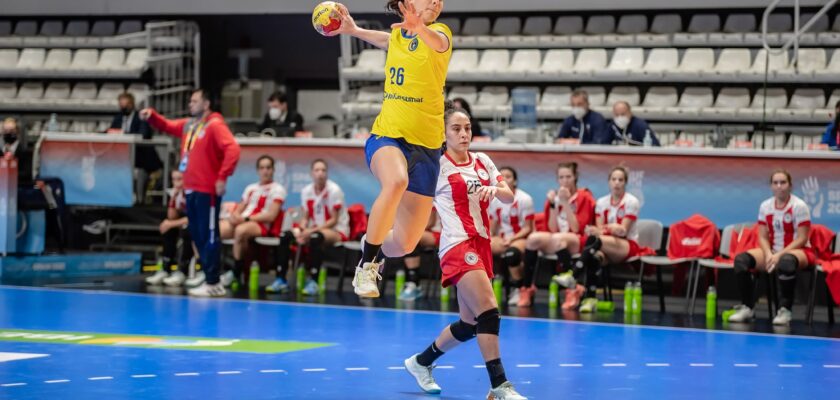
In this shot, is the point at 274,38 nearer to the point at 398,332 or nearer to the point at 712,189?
the point at 712,189

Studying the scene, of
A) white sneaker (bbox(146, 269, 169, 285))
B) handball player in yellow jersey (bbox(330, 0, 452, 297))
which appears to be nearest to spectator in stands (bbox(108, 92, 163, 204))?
white sneaker (bbox(146, 269, 169, 285))

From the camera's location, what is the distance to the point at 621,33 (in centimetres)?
1750

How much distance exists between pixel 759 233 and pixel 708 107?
18.3ft

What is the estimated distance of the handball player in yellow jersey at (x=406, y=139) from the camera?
6.08 m

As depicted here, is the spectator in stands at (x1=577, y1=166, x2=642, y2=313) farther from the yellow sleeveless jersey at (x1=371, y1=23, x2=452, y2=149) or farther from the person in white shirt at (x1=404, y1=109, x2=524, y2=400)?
the yellow sleeveless jersey at (x1=371, y1=23, x2=452, y2=149)

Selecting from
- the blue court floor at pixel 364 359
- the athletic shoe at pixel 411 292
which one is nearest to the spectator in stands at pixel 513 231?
the athletic shoe at pixel 411 292

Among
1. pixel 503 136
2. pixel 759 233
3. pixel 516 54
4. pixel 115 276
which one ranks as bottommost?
pixel 115 276

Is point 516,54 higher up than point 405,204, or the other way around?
point 516,54

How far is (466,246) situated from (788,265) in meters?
5.12

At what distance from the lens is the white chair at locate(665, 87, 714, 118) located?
16078mm

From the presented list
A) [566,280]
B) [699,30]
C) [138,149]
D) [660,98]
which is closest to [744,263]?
[566,280]

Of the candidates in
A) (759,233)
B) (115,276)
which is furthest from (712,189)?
(115,276)

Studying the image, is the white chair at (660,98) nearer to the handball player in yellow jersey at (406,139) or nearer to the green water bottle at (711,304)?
the green water bottle at (711,304)

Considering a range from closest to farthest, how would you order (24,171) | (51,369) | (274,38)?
(51,369) < (24,171) < (274,38)
